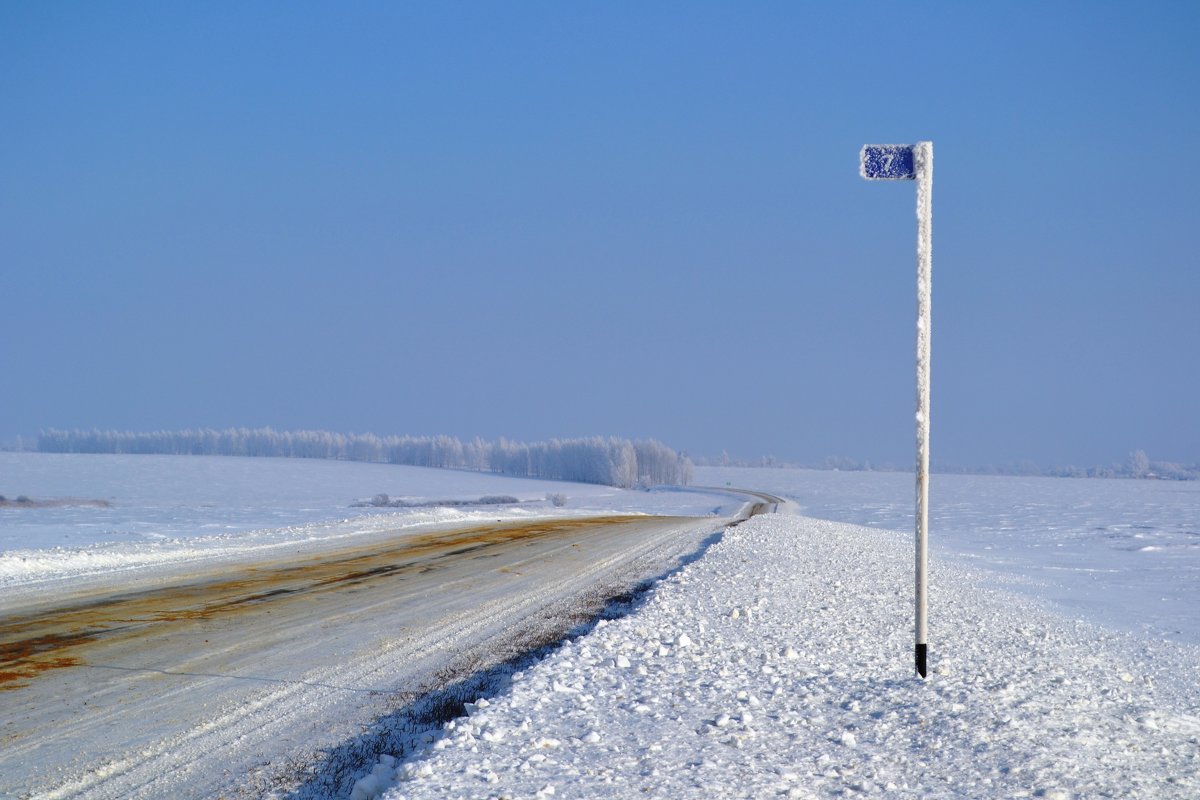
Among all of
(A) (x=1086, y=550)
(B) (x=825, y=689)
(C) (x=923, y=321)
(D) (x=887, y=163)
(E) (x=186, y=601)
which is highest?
(D) (x=887, y=163)

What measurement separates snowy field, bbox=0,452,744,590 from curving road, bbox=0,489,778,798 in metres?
3.46

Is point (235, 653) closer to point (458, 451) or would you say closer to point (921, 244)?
point (921, 244)

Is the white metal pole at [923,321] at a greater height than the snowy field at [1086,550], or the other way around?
the white metal pole at [923,321]

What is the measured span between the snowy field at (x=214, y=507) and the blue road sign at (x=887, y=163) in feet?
45.9

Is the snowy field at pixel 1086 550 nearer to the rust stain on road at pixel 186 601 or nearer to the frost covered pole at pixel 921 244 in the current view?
the frost covered pole at pixel 921 244

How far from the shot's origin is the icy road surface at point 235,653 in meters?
5.91

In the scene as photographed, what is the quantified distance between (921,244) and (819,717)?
3.77m

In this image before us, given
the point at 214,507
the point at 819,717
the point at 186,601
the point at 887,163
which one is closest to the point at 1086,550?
the point at 887,163

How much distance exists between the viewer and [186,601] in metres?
12.6

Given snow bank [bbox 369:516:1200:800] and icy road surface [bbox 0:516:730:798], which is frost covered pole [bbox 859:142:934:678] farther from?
icy road surface [bbox 0:516:730:798]

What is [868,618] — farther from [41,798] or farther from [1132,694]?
[41,798]

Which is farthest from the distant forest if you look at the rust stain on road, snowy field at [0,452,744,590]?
the rust stain on road

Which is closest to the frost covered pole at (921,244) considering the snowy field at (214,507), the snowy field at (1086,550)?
the snowy field at (1086,550)

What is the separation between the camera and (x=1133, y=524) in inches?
1582
